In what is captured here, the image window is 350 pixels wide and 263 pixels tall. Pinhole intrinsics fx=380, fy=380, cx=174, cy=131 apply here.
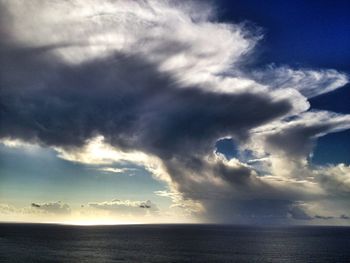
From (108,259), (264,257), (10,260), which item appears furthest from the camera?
(264,257)

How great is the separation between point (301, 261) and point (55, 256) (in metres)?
115

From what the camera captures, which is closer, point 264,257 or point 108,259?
point 108,259

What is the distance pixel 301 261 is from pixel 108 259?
88511 millimetres

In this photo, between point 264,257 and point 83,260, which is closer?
point 83,260

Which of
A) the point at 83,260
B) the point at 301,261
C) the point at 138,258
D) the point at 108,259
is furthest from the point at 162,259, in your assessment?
the point at 301,261

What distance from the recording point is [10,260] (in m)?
158

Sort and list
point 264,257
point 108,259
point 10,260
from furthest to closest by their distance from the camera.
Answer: point 264,257 → point 108,259 → point 10,260

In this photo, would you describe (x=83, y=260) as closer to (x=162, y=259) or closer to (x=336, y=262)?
(x=162, y=259)

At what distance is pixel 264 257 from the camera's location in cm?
18812

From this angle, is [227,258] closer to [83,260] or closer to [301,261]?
[301,261]

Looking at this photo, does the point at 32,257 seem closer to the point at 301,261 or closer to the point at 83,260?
the point at 83,260

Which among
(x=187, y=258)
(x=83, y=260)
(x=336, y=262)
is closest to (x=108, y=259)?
(x=83, y=260)

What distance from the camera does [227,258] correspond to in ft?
586

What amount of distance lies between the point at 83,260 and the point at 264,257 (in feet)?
287
